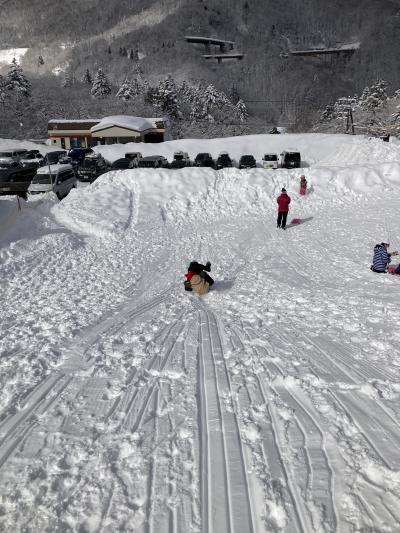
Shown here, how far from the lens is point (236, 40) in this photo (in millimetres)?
153250

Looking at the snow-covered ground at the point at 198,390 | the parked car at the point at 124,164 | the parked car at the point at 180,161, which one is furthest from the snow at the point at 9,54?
the snow-covered ground at the point at 198,390

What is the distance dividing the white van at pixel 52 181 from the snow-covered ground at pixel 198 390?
28.6 ft

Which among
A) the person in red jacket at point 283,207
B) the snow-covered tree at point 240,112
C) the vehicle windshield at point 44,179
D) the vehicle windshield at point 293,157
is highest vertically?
the snow-covered tree at point 240,112

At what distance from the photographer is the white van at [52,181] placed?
66.2ft

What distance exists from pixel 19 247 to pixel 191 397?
342 inches

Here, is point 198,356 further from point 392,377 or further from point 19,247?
point 19,247

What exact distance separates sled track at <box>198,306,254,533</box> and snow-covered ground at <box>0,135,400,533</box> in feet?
0.05

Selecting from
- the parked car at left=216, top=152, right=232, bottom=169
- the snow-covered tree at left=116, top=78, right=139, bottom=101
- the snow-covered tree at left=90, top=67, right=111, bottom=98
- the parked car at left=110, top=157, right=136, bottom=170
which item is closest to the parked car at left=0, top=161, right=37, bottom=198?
the parked car at left=110, top=157, right=136, bottom=170

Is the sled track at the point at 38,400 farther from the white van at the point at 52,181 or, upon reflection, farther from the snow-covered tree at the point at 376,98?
the snow-covered tree at the point at 376,98

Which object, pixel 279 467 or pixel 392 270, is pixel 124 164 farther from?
pixel 279 467

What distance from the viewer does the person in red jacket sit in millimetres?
13969

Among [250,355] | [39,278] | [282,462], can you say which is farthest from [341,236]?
[282,462]

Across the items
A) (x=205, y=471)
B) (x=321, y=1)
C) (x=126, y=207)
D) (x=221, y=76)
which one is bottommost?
(x=205, y=471)

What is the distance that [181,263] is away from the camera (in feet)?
37.2
